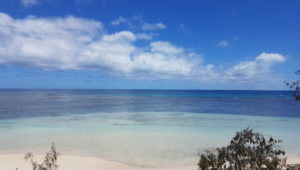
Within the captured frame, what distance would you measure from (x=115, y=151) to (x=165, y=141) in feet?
10.0

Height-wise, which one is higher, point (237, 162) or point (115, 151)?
point (237, 162)

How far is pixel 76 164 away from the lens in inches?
420

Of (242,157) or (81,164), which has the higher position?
(242,157)

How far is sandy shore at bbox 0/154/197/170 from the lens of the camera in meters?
10.2

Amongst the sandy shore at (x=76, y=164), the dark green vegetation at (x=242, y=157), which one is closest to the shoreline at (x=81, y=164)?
the sandy shore at (x=76, y=164)

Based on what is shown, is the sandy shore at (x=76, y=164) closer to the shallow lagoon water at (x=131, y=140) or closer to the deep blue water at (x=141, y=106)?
the shallow lagoon water at (x=131, y=140)

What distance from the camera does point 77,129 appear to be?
19047mm

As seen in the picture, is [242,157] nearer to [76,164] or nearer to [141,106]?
[76,164]

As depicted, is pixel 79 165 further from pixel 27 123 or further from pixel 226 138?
pixel 27 123

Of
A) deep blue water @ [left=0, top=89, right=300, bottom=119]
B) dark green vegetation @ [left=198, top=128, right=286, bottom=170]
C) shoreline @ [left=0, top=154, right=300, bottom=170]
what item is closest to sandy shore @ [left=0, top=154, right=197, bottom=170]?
shoreline @ [left=0, top=154, right=300, bottom=170]

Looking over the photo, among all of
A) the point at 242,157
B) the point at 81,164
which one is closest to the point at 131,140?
the point at 81,164

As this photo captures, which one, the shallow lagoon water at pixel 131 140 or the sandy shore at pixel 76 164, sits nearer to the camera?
the sandy shore at pixel 76 164

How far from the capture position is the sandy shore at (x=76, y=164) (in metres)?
10.2

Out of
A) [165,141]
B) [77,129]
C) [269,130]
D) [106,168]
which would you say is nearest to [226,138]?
[165,141]
